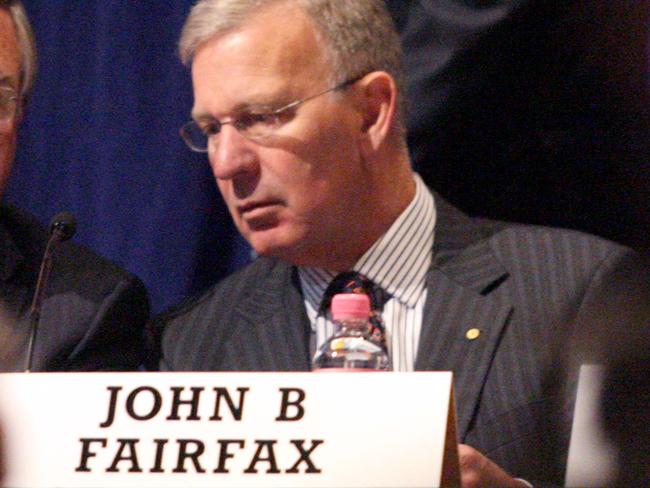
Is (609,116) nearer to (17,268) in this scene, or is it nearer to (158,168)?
(158,168)

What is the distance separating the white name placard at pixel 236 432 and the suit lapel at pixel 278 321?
62 cm

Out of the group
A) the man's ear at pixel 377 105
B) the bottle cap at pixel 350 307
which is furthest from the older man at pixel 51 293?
the bottle cap at pixel 350 307

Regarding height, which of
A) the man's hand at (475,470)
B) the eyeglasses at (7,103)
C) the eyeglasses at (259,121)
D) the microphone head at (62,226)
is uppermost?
the eyeglasses at (7,103)

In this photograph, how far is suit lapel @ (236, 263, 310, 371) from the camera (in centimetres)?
175

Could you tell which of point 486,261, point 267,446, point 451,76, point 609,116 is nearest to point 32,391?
point 267,446

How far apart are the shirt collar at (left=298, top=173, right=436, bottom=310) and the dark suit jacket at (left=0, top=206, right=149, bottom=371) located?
30 cm

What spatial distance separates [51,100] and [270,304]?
733 mm

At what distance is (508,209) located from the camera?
207 cm

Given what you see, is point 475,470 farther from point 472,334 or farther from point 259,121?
point 259,121

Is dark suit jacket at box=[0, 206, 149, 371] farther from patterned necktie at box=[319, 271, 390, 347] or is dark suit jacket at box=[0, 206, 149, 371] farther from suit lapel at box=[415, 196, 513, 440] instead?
suit lapel at box=[415, 196, 513, 440]

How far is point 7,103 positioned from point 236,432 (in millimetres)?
1118

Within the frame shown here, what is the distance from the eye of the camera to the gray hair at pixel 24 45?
82.2 inches

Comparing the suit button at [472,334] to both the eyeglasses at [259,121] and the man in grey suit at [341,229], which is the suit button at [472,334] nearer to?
the man in grey suit at [341,229]

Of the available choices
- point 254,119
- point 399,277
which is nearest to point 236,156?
point 254,119
